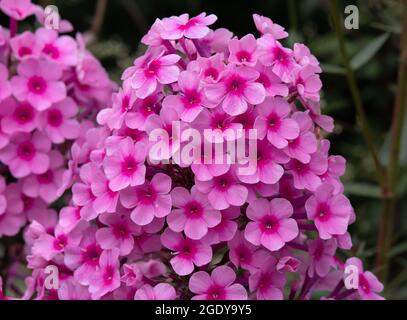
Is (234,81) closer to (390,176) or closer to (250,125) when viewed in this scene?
(250,125)

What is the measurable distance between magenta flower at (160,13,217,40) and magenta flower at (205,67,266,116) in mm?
84

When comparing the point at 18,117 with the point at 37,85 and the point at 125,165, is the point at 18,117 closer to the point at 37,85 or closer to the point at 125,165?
the point at 37,85

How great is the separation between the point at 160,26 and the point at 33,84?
0.31 metres

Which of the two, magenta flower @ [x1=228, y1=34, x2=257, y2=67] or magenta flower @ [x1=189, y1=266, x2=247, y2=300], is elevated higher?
magenta flower @ [x1=228, y1=34, x2=257, y2=67]

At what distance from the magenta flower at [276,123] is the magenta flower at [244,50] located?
0.06 m

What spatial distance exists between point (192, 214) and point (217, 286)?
0.10 metres

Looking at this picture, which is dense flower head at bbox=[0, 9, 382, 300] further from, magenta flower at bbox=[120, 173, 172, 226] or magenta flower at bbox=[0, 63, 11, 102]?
magenta flower at bbox=[0, 63, 11, 102]

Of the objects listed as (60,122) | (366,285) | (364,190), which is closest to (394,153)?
(364,190)

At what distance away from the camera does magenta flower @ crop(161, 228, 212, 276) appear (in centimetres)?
96

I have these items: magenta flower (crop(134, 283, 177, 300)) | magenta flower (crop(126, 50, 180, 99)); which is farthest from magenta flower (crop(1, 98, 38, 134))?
magenta flower (crop(134, 283, 177, 300))

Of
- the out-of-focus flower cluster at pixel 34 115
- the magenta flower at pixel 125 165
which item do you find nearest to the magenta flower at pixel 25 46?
the out-of-focus flower cluster at pixel 34 115

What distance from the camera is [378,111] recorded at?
2.48 metres

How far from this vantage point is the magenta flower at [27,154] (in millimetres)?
1250
